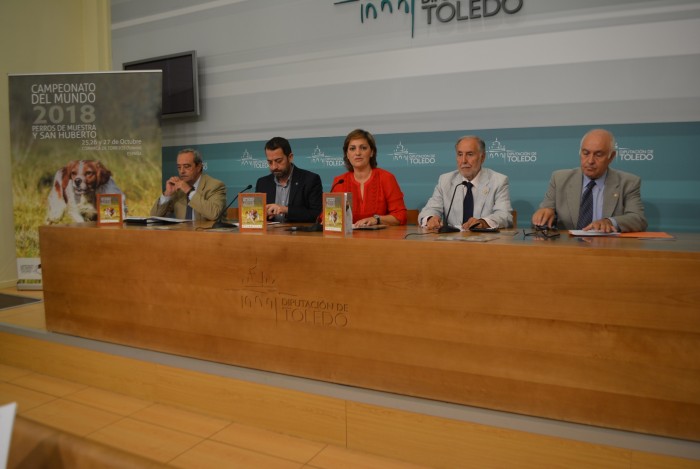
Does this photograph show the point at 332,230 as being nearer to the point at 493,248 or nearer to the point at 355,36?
the point at 493,248

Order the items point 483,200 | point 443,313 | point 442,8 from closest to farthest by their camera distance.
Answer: point 443,313 → point 483,200 → point 442,8

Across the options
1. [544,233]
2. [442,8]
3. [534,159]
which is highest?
[442,8]

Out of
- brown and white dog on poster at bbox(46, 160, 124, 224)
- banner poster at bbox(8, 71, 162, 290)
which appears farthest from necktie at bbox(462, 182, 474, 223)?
brown and white dog on poster at bbox(46, 160, 124, 224)

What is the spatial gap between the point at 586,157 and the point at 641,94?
3.49 feet

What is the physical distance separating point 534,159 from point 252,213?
2.10 meters

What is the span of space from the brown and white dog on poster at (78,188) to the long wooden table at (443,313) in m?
1.99

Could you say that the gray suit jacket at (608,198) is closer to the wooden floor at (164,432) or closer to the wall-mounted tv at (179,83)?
the wooden floor at (164,432)

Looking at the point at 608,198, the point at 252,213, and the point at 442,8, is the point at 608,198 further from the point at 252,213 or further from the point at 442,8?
the point at 442,8

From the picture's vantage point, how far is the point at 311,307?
192 cm

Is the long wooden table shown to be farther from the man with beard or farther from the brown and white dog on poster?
the brown and white dog on poster

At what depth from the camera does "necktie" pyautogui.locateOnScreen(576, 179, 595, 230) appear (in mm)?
2537

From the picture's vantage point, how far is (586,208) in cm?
255

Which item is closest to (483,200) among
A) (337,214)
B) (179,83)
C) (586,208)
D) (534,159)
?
(586,208)

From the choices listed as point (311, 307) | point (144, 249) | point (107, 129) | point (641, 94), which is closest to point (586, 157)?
point (641, 94)
